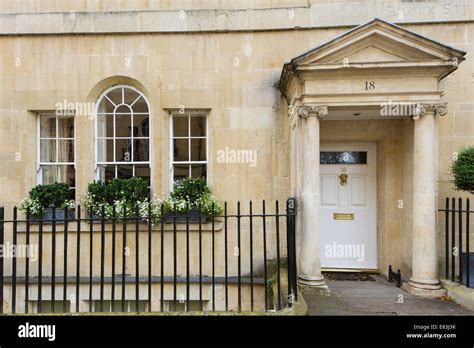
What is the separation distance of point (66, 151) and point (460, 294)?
7.42 metres

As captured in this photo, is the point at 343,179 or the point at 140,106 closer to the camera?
the point at 343,179

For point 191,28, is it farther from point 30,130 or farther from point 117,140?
point 30,130

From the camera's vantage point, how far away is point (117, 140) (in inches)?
266

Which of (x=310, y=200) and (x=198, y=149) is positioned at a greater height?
(x=198, y=149)

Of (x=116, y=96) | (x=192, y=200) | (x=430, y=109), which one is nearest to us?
(x=430, y=109)

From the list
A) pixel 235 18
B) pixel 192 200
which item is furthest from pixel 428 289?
pixel 235 18

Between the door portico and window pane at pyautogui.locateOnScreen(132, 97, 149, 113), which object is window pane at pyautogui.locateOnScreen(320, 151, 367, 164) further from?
window pane at pyautogui.locateOnScreen(132, 97, 149, 113)

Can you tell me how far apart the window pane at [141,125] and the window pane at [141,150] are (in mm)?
144

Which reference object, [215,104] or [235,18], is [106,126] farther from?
[235,18]

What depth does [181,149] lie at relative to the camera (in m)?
6.66

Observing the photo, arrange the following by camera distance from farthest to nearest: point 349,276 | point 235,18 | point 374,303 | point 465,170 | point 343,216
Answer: point 343,216
point 235,18
point 349,276
point 465,170
point 374,303

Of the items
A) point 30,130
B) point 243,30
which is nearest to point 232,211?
point 243,30

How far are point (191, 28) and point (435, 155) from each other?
4.90 m

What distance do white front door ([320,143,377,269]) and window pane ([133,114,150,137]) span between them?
3.60 metres
